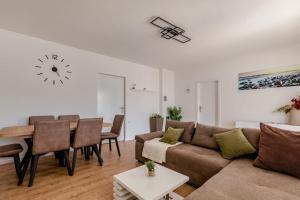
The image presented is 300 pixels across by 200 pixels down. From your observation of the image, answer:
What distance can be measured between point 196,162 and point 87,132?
1819 millimetres

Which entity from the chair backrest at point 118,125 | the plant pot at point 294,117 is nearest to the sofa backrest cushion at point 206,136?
the chair backrest at point 118,125

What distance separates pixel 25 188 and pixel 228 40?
174 inches

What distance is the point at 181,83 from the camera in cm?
608

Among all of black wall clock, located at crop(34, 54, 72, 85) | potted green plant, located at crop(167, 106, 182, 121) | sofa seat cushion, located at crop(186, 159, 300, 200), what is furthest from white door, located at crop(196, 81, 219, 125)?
black wall clock, located at crop(34, 54, 72, 85)

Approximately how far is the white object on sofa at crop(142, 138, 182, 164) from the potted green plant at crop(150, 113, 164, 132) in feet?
8.35

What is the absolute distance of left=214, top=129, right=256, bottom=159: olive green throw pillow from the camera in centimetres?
207

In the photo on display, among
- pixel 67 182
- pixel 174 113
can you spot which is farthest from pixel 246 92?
pixel 67 182

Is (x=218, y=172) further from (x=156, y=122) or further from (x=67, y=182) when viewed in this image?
(x=156, y=122)

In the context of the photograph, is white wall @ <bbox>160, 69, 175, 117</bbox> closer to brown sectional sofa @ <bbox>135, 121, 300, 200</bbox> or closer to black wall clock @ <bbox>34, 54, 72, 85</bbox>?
brown sectional sofa @ <bbox>135, 121, 300, 200</bbox>

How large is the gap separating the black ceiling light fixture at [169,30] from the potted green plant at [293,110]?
2.80 m

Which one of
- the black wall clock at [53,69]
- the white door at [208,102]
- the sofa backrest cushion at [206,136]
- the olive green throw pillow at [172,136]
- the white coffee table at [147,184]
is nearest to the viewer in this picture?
the white coffee table at [147,184]

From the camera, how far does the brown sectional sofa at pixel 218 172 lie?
1238 millimetres

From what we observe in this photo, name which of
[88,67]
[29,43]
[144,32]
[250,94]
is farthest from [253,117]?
[29,43]

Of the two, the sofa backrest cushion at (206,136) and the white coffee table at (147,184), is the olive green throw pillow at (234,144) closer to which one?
the sofa backrest cushion at (206,136)
